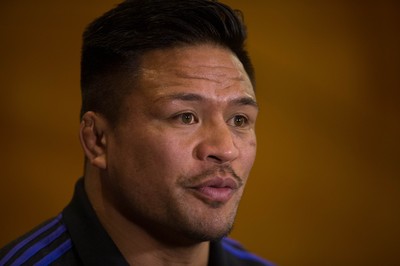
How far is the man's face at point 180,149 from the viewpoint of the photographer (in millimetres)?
1069

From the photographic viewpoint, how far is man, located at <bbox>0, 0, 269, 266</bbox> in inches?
42.4

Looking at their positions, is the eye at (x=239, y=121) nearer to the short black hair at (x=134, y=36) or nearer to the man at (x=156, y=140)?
the man at (x=156, y=140)

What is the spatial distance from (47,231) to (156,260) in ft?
0.97

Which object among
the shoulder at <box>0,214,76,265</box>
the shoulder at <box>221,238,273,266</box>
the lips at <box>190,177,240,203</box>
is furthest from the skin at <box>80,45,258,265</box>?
the shoulder at <box>221,238,273,266</box>

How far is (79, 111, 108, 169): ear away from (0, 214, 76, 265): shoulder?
0.20 m

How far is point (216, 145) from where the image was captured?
107 centimetres

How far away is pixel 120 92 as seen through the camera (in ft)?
3.76

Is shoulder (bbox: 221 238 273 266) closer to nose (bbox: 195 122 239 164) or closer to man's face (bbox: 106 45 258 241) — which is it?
man's face (bbox: 106 45 258 241)

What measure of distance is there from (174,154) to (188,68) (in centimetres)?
21

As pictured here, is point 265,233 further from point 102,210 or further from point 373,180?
point 102,210

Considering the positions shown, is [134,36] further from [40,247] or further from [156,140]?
[40,247]

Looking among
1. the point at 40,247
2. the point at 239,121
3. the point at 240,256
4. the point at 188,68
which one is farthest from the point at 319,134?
the point at 40,247

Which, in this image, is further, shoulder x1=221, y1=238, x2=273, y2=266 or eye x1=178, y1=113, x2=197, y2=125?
shoulder x1=221, y1=238, x2=273, y2=266

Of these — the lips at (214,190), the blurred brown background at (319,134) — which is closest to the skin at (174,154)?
the lips at (214,190)
